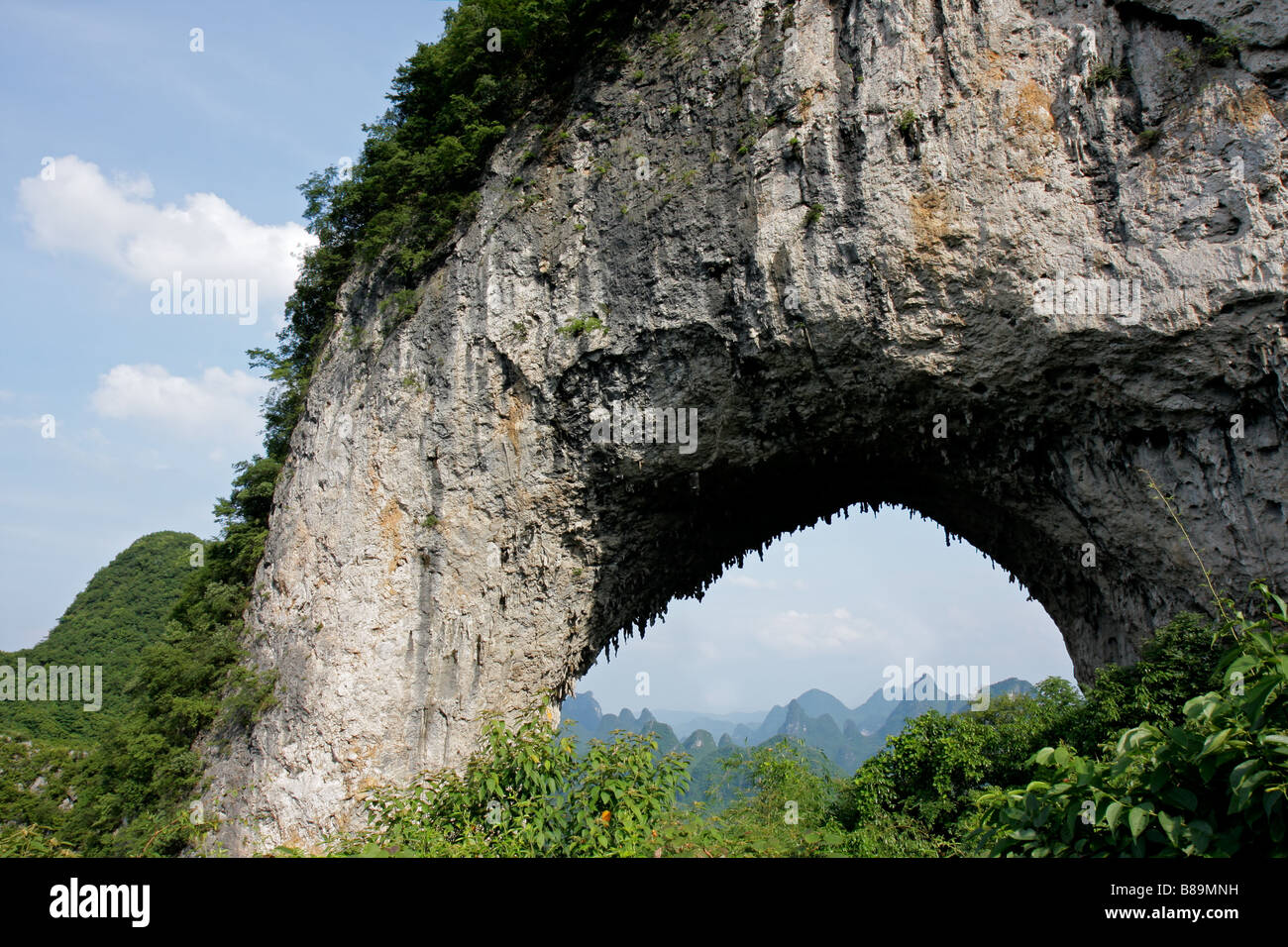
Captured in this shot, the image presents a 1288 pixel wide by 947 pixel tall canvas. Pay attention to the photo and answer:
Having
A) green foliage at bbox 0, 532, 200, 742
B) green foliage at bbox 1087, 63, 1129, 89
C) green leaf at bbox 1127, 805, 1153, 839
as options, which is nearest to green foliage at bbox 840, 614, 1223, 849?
green foliage at bbox 1087, 63, 1129, 89

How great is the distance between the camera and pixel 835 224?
10.2 m

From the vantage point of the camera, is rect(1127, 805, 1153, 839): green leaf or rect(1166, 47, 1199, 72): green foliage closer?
rect(1127, 805, 1153, 839): green leaf

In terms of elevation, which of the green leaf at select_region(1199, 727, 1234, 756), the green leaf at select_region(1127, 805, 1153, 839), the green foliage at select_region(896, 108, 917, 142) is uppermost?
the green foliage at select_region(896, 108, 917, 142)

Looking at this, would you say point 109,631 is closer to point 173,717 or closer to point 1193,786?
point 173,717

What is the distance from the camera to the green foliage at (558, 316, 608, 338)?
37.9 ft

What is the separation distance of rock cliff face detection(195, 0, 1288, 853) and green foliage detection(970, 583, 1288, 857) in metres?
7.89

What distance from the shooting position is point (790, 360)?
1063 centimetres

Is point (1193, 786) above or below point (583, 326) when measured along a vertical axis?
below

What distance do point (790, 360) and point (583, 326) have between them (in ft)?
9.72

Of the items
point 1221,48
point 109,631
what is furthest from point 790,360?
point 109,631

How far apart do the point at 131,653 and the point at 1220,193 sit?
127 feet

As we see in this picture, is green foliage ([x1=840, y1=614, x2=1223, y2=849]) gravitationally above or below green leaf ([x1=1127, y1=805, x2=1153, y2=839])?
below

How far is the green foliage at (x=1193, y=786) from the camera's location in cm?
224

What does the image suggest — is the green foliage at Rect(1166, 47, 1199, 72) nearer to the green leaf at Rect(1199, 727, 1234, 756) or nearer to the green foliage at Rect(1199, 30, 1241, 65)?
the green foliage at Rect(1199, 30, 1241, 65)
